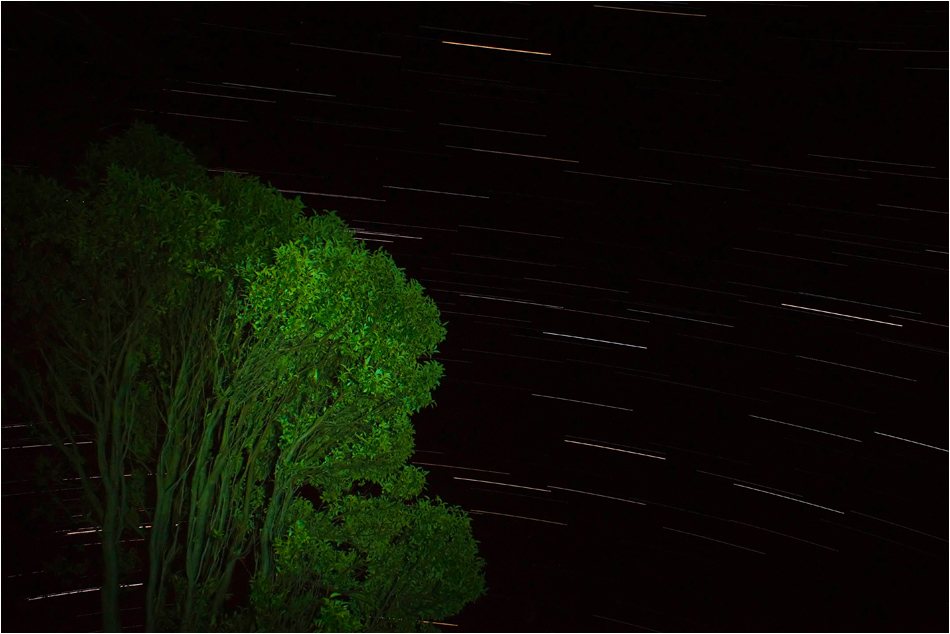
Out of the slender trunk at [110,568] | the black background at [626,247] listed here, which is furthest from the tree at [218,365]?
the black background at [626,247]

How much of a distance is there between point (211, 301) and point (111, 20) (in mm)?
2644

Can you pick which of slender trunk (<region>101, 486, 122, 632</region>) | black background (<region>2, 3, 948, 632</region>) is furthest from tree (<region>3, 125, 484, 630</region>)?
black background (<region>2, 3, 948, 632</region>)

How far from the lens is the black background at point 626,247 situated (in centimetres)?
687

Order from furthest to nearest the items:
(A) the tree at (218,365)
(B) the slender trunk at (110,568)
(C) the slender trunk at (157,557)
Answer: (C) the slender trunk at (157,557) → (B) the slender trunk at (110,568) → (A) the tree at (218,365)

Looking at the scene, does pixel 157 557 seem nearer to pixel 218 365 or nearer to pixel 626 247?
pixel 218 365

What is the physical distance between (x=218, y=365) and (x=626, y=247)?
5.69 meters

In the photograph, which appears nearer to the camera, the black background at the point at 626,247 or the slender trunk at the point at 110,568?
→ the slender trunk at the point at 110,568

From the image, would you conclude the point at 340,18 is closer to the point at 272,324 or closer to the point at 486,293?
the point at 272,324

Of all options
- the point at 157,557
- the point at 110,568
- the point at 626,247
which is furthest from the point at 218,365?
the point at 626,247

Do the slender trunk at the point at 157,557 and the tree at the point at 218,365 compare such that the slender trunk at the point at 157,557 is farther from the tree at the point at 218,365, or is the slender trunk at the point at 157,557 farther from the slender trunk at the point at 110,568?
the slender trunk at the point at 110,568

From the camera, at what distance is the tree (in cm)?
613

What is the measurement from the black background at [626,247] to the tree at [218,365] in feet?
3.50

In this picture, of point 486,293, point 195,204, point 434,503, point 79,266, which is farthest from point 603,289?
point 79,266

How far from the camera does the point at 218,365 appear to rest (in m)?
6.95
